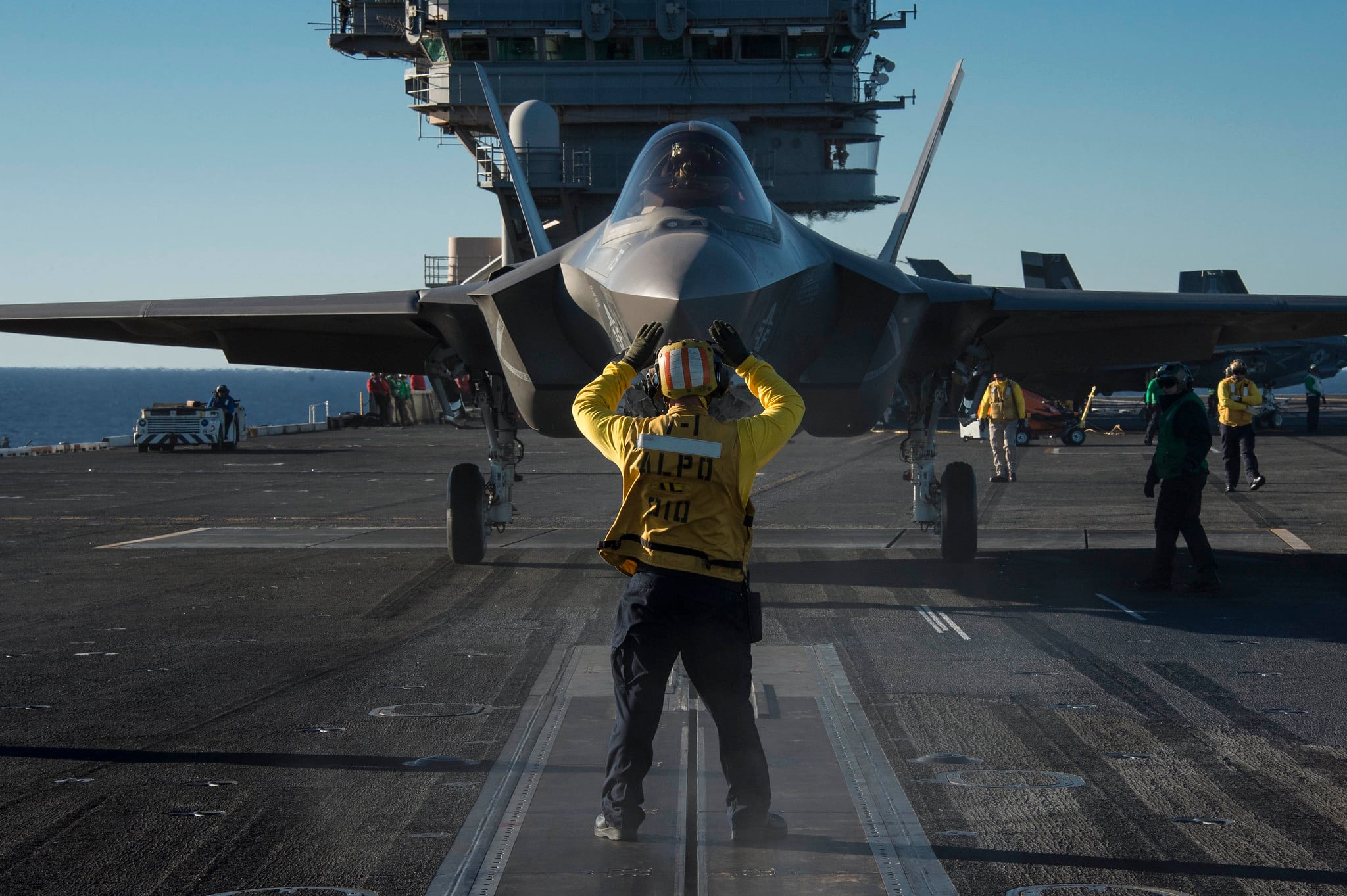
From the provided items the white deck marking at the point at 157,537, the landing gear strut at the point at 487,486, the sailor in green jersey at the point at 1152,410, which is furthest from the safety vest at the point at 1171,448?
the white deck marking at the point at 157,537

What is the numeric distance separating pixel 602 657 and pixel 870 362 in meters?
3.75

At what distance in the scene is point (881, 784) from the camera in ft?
17.3

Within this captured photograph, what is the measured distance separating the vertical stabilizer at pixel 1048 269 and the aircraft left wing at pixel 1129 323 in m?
37.8

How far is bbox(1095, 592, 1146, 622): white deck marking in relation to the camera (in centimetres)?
941

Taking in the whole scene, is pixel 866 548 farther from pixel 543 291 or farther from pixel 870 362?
pixel 543 291

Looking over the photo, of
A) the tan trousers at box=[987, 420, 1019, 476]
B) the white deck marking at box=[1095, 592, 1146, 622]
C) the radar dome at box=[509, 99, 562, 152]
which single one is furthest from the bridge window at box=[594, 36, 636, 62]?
the white deck marking at box=[1095, 592, 1146, 622]

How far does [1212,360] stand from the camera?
124 ft

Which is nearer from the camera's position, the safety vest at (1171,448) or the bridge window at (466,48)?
the safety vest at (1171,448)

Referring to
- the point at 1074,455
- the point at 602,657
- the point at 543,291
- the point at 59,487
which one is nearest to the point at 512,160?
the point at 543,291

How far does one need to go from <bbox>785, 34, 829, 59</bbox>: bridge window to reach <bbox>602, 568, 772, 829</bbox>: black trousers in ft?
135

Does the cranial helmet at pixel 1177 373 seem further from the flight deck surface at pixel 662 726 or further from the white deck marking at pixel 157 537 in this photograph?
the white deck marking at pixel 157 537

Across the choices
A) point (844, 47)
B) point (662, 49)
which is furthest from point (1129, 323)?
point (844, 47)

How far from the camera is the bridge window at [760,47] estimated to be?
43.7 metres

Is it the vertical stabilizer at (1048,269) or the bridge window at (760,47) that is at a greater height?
the bridge window at (760,47)
